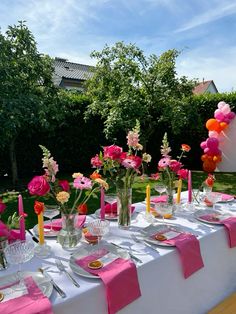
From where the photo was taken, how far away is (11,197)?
462 centimetres

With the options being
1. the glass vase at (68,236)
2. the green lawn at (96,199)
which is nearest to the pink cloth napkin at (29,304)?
the glass vase at (68,236)

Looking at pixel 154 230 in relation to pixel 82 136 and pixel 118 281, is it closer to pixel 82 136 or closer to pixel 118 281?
pixel 118 281

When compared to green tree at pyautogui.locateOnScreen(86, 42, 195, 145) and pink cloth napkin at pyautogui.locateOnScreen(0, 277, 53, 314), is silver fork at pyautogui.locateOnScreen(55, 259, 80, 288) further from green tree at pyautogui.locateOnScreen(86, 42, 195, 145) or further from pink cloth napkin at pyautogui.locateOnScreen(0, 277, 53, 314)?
green tree at pyautogui.locateOnScreen(86, 42, 195, 145)

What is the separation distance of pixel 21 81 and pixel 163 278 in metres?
4.41

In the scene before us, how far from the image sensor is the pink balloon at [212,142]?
6.26 m

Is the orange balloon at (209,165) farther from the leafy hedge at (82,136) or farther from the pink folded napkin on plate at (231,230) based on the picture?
the pink folded napkin on plate at (231,230)

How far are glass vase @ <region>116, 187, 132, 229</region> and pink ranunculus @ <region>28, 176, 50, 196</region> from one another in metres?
0.45

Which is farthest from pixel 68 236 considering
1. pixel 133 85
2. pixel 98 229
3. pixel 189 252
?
pixel 133 85

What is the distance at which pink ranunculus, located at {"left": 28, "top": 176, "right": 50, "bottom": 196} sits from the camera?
4.00 ft

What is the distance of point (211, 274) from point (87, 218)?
2.62ft

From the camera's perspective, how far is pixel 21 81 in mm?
4789

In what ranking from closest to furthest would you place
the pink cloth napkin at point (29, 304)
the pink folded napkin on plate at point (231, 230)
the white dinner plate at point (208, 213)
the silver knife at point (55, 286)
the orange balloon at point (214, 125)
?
the pink cloth napkin at point (29, 304) → the silver knife at point (55, 286) → the pink folded napkin on plate at point (231, 230) → the white dinner plate at point (208, 213) → the orange balloon at point (214, 125)

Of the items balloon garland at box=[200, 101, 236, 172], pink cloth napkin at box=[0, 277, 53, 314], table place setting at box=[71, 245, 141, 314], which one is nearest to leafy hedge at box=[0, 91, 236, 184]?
balloon garland at box=[200, 101, 236, 172]

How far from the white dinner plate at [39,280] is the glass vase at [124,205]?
2.03 feet
